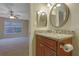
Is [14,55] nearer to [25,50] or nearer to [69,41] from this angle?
[25,50]

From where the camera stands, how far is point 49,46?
122 centimetres

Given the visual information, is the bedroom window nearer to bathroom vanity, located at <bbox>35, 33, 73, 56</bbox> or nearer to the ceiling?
the ceiling

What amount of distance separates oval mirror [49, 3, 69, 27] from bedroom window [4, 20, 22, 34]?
0.28m

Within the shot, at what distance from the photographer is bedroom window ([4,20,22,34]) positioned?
1202 millimetres

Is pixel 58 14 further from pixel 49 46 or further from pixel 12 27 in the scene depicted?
pixel 12 27

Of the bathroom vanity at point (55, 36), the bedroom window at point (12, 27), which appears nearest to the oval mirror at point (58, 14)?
the bathroom vanity at point (55, 36)

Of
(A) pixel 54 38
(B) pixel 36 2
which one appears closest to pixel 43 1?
(B) pixel 36 2

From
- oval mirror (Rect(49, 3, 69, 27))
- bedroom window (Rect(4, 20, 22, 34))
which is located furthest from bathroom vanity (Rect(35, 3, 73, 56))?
bedroom window (Rect(4, 20, 22, 34))

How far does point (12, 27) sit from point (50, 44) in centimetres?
36

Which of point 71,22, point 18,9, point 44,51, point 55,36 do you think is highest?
point 18,9

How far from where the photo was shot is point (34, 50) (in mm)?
1221

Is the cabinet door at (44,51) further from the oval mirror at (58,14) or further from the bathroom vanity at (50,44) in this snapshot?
the oval mirror at (58,14)

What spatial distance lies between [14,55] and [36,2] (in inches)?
19.9

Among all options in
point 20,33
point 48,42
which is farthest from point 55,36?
point 20,33
